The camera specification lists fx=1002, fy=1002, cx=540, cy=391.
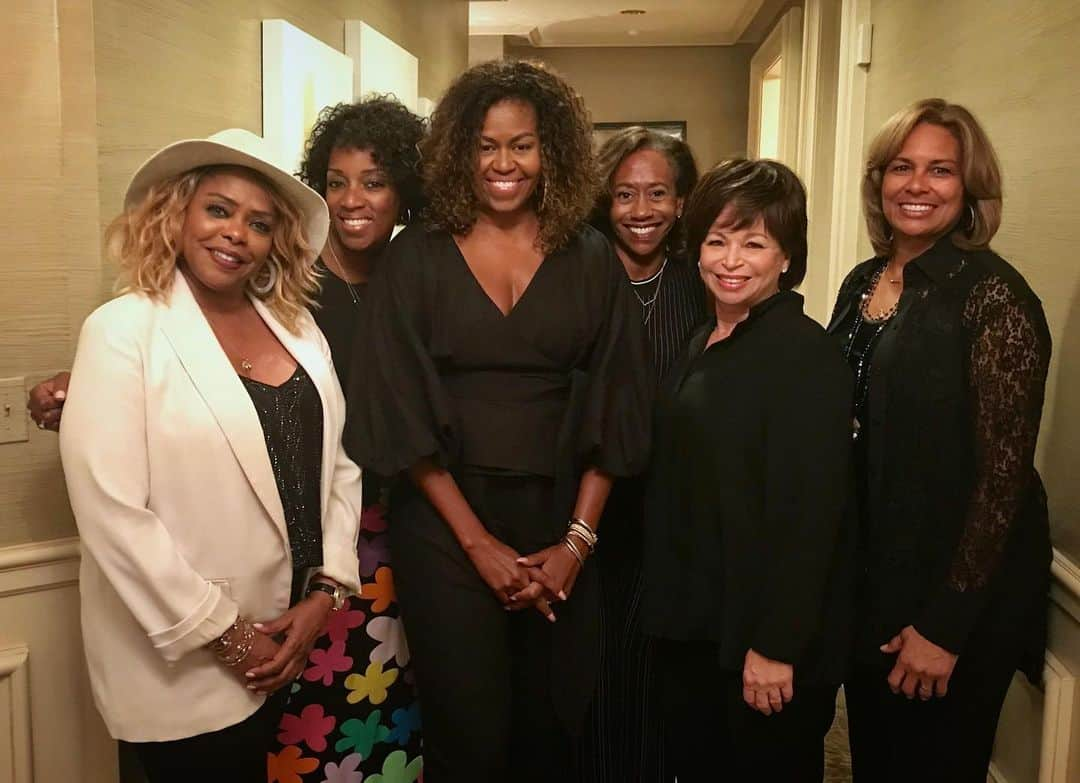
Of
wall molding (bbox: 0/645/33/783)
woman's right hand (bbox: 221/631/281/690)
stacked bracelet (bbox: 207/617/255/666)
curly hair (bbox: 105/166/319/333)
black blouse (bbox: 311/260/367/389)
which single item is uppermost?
curly hair (bbox: 105/166/319/333)

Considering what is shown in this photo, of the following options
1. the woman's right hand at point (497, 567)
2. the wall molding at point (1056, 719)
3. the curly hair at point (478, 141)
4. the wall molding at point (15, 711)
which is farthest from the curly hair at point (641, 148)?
the wall molding at point (15, 711)

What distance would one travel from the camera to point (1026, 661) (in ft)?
5.62

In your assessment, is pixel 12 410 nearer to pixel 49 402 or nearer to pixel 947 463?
pixel 49 402

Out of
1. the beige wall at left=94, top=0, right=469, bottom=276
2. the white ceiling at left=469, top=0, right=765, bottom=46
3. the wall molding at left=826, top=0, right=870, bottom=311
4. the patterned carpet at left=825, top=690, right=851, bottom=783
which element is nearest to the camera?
the beige wall at left=94, top=0, right=469, bottom=276

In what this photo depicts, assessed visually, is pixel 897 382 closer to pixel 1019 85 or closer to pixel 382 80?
pixel 1019 85

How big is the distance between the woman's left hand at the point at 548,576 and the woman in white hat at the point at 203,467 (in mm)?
278

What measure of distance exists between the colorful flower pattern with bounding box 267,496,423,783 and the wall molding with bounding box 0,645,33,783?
429 mm

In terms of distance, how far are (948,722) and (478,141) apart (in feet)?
3.99

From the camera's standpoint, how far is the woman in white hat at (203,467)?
1.31 meters

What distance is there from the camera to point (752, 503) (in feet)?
4.97

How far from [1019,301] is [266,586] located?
119 centimetres

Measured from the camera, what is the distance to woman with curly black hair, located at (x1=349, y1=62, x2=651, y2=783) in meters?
1.59

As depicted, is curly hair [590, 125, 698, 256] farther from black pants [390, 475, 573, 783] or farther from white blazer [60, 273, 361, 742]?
white blazer [60, 273, 361, 742]

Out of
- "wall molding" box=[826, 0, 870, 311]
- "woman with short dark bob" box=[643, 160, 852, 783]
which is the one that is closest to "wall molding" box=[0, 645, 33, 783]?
"woman with short dark bob" box=[643, 160, 852, 783]
